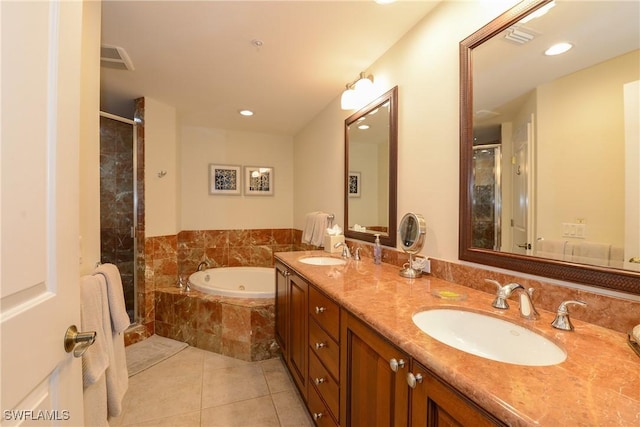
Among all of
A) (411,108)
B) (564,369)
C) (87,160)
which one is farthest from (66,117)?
(411,108)

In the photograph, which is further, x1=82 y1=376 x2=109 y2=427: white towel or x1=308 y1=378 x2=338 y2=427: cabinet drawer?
x1=308 y1=378 x2=338 y2=427: cabinet drawer

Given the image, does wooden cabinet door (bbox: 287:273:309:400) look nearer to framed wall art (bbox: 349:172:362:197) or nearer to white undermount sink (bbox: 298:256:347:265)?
white undermount sink (bbox: 298:256:347:265)

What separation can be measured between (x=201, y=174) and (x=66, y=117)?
123 inches

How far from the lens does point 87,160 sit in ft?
4.07

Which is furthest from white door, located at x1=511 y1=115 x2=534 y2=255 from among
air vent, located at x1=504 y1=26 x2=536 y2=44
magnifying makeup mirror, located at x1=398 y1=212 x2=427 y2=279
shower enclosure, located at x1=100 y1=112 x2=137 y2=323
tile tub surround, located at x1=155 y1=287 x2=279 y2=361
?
shower enclosure, located at x1=100 y1=112 x2=137 y2=323

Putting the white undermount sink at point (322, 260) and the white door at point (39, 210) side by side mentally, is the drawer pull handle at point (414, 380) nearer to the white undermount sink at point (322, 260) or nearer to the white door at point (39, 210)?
the white door at point (39, 210)

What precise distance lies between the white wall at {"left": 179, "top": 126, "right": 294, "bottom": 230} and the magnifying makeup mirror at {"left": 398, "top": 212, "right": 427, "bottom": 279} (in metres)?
2.67

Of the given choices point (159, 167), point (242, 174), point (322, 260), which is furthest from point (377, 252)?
point (242, 174)

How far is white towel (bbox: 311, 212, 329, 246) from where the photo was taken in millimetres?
2743

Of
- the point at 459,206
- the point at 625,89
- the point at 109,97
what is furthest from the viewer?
the point at 109,97

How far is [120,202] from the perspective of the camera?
2.88 m

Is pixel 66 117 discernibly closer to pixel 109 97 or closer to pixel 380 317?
pixel 380 317

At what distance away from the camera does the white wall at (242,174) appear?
3613 mm

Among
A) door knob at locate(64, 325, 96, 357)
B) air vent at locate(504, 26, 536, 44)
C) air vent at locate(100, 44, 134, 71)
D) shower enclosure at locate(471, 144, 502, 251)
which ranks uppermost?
air vent at locate(100, 44, 134, 71)
